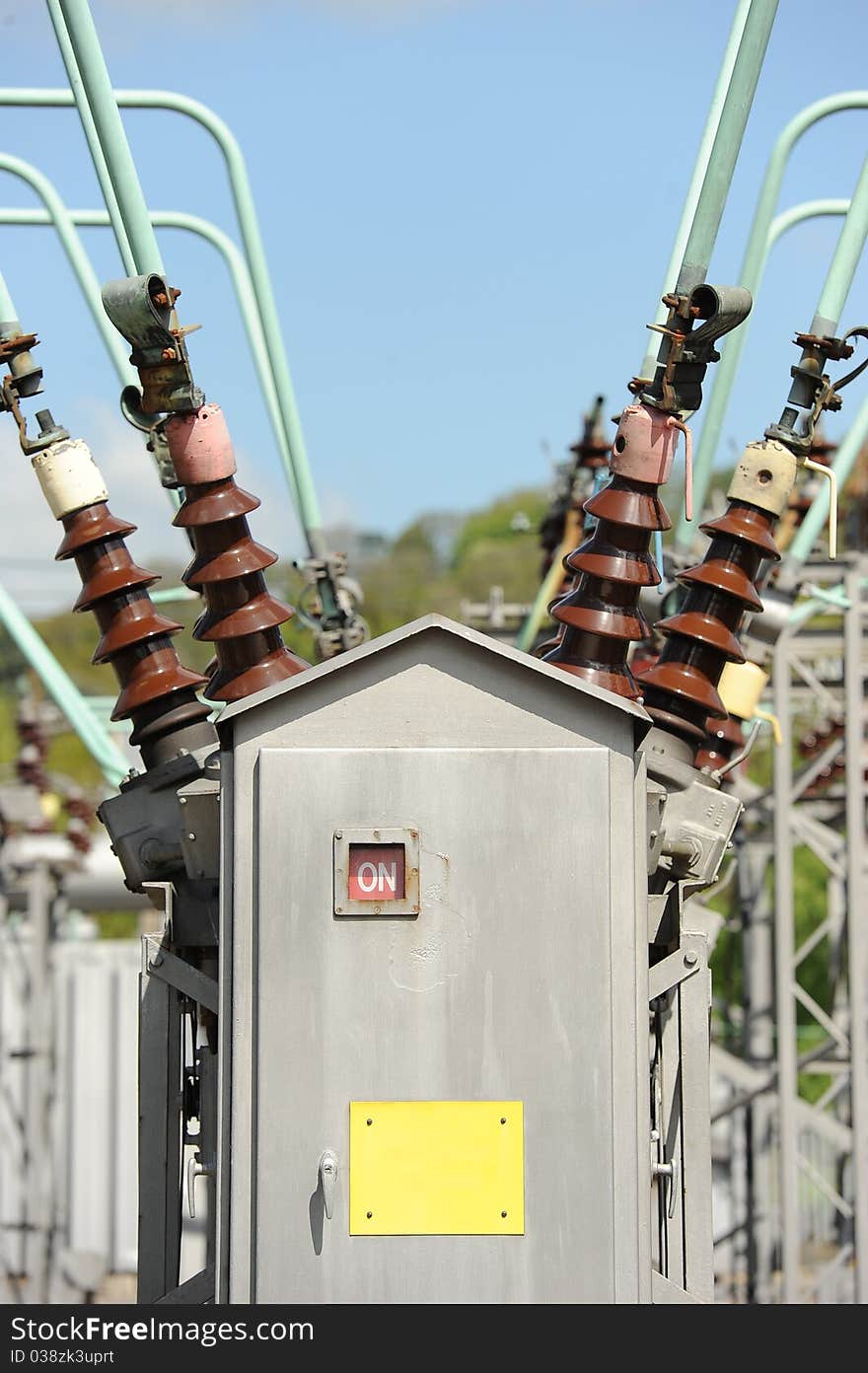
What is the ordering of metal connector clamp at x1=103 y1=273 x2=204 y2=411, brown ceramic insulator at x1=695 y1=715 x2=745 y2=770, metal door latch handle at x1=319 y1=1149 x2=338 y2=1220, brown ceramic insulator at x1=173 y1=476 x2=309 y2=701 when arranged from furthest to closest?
1. brown ceramic insulator at x1=695 y1=715 x2=745 y2=770
2. brown ceramic insulator at x1=173 y1=476 x2=309 y2=701
3. metal connector clamp at x1=103 y1=273 x2=204 y2=411
4. metal door latch handle at x1=319 y1=1149 x2=338 y2=1220

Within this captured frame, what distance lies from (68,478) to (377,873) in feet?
4.48

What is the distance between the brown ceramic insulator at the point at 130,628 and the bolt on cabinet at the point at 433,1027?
71 centimetres

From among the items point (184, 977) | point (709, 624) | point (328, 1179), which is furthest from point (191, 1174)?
point (709, 624)

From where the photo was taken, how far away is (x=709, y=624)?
462cm

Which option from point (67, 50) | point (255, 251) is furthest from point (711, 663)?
point (255, 251)

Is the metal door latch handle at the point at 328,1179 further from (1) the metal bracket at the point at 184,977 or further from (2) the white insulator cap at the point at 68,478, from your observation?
(2) the white insulator cap at the point at 68,478

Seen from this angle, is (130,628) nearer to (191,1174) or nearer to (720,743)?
(191,1174)

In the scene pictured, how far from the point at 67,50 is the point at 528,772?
7.33 feet


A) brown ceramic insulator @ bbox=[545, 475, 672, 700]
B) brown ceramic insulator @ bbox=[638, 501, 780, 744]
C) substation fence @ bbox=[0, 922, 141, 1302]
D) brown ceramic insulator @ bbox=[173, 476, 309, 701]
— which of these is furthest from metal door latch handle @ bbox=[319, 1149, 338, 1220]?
substation fence @ bbox=[0, 922, 141, 1302]

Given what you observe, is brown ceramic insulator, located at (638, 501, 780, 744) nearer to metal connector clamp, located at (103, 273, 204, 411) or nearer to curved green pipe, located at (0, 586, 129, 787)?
metal connector clamp, located at (103, 273, 204, 411)

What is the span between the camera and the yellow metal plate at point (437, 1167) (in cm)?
383

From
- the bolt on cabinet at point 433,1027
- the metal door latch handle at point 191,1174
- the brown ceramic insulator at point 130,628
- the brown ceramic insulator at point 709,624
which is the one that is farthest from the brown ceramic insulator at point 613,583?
the metal door latch handle at point 191,1174

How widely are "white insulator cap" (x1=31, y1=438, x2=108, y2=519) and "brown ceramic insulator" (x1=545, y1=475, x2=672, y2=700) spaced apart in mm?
1131

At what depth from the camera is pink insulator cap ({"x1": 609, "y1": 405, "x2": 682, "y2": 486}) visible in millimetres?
4352
